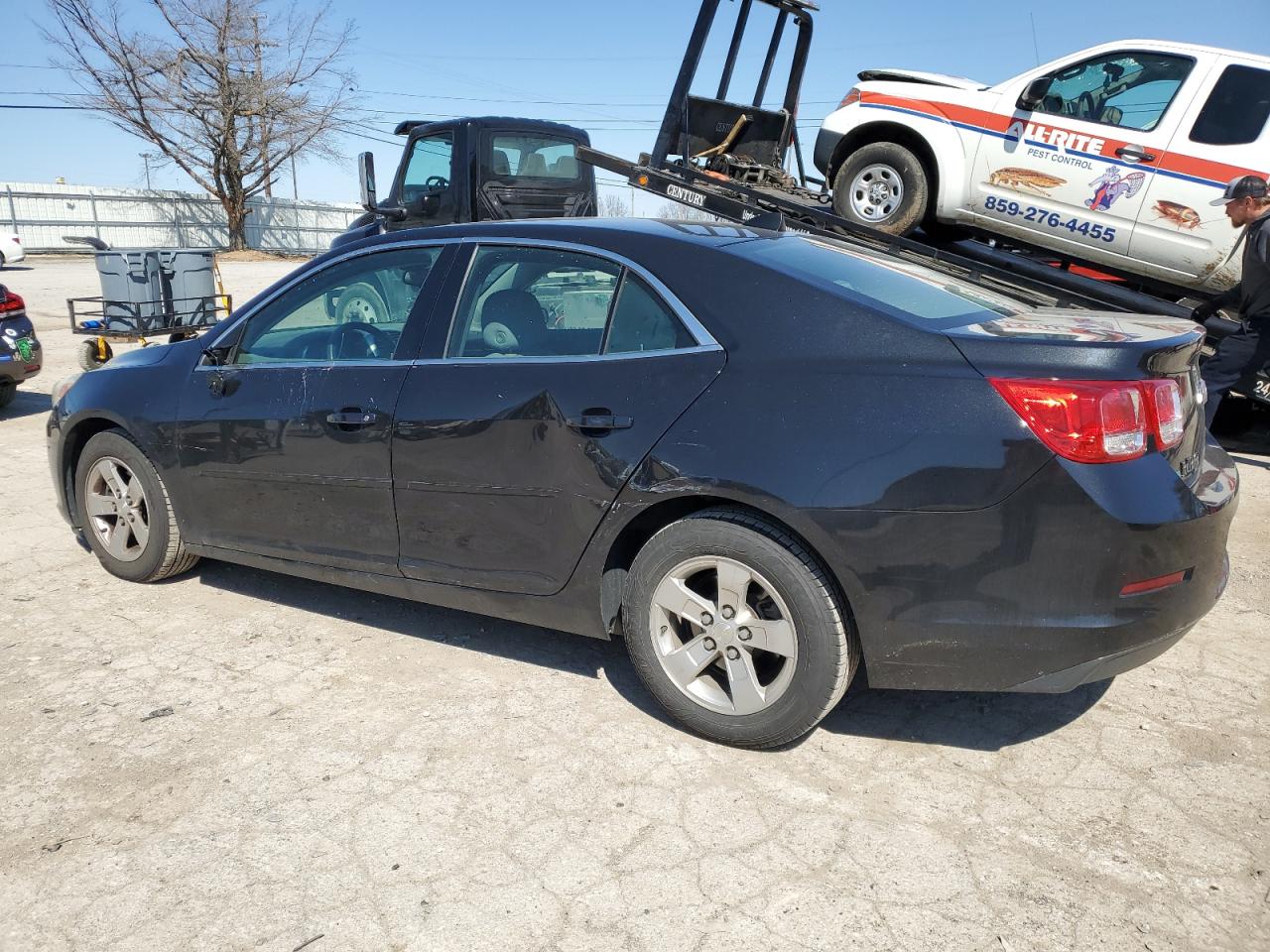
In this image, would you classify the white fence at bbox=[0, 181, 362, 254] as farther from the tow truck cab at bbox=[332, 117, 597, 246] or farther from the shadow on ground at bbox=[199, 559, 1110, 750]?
the shadow on ground at bbox=[199, 559, 1110, 750]

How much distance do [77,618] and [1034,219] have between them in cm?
722

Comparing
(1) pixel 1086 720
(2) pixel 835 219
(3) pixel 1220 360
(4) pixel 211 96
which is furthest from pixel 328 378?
(4) pixel 211 96

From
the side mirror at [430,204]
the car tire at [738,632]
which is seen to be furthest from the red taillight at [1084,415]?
the side mirror at [430,204]

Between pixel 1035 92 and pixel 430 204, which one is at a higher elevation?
pixel 1035 92

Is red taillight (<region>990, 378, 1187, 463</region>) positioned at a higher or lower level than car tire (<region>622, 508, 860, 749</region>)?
higher

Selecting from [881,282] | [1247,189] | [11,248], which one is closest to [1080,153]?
[1247,189]

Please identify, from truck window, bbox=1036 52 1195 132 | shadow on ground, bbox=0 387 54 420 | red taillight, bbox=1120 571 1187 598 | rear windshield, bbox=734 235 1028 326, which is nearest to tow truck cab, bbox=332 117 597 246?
shadow on ground, bbox=0 387 54 420

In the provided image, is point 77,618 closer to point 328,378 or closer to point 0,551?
point 0,551

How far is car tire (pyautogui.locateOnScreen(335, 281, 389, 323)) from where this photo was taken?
3.77 meters

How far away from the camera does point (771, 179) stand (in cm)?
855

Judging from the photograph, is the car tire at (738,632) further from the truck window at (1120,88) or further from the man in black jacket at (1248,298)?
the truck window at (1120,88)

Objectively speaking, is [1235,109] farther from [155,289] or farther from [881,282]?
[155,289]

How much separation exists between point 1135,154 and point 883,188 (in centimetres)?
193

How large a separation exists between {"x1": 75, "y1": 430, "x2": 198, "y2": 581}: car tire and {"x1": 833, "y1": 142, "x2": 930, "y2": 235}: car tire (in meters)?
5.83
